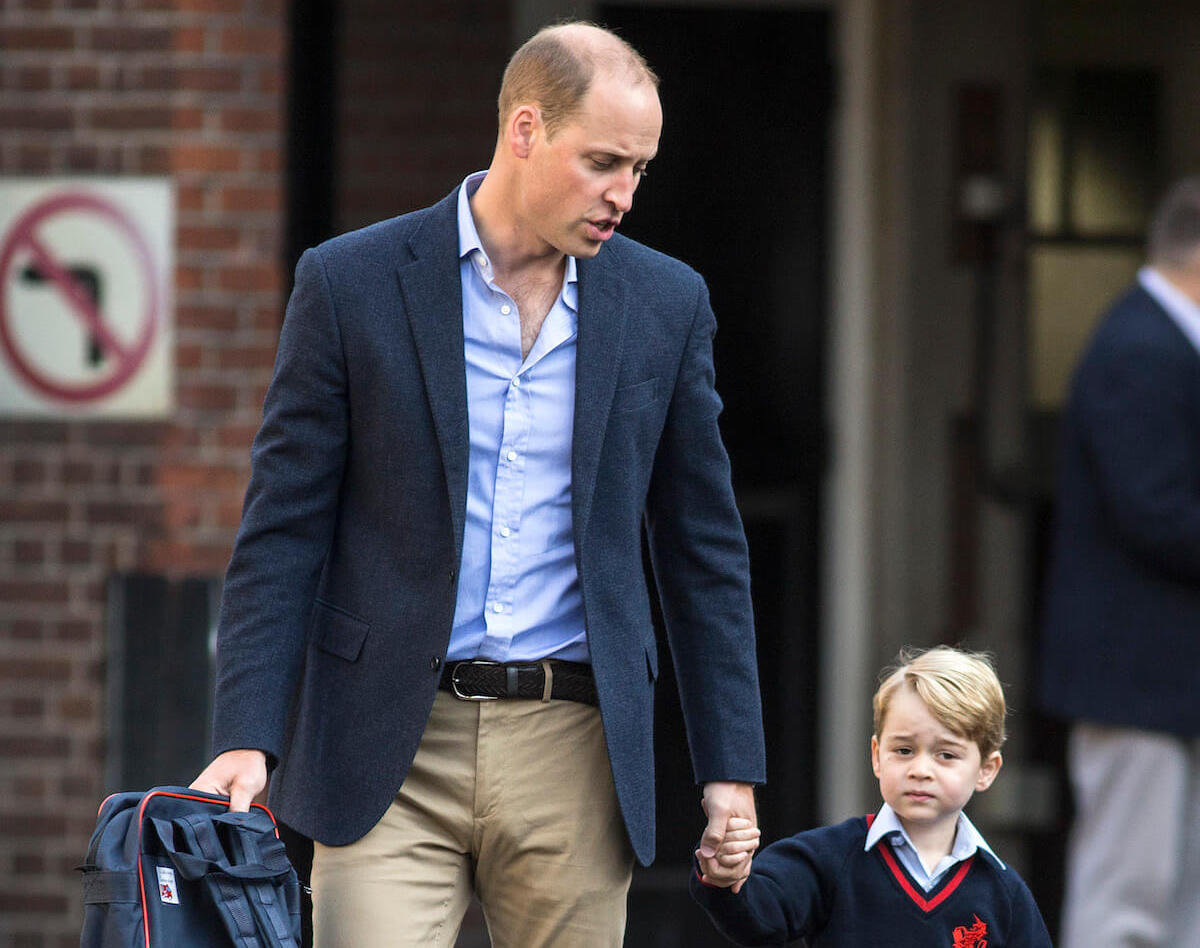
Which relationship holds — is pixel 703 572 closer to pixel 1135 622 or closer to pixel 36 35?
pixel 1135 622

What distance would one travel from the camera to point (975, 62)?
19.7ft

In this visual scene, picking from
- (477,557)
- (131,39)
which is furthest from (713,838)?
(131,39)

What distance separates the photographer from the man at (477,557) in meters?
2.86

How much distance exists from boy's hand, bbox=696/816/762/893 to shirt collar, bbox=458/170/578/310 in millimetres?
837

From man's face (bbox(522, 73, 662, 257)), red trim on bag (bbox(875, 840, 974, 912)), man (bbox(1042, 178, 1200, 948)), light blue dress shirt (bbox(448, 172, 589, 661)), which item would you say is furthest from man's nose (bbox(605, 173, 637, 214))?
man (bbox(1042, 178, 1200, 948))

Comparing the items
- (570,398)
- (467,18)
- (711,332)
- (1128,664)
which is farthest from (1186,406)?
(467,18)

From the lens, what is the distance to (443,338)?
114 inches

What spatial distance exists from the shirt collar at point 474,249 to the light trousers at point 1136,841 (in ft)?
6.70

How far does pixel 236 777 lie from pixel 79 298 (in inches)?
107

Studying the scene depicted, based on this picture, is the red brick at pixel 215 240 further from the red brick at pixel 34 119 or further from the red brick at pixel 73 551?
the red brick at pixel 73 551

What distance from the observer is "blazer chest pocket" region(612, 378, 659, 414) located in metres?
2.96

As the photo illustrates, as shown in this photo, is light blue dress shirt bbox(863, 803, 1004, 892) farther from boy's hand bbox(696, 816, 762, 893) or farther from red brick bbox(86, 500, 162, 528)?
red brick bbox(86, 500, 162, 528)

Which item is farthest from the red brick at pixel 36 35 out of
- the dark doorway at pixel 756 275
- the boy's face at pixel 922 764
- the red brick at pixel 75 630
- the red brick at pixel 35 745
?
the boy's face at pixel 922 764

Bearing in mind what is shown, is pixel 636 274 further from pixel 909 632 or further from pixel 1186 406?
pixel 909 632
